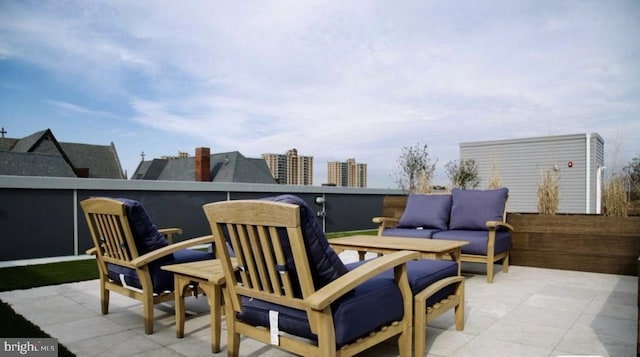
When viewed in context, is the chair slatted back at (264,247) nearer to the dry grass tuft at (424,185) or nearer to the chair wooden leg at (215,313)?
the chair wooden leg at (215,313)

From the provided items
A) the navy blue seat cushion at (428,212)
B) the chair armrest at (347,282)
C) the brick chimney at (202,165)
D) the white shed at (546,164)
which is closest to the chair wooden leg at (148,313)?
the chair armrest at (347,282)

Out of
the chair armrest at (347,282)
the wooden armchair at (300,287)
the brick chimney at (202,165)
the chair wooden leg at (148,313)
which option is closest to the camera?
the chair armrest at (347,282)

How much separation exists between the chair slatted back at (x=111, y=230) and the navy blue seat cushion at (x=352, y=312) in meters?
1.07

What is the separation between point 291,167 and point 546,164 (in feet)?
54.4

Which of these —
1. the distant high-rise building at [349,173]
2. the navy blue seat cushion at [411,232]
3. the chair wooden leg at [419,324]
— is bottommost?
the chair wooden leg at [419,324]

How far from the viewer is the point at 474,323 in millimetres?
2898

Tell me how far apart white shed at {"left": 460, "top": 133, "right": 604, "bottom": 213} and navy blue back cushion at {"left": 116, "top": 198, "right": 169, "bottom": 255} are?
23.0 feet

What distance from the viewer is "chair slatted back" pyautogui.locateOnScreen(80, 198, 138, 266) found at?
8.84 ft

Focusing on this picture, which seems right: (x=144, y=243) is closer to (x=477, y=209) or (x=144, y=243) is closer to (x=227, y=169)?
(x=477, y=209)

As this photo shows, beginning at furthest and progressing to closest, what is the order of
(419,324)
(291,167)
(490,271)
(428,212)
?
(291,167) < (428,212) < (490,271) < (419,324)

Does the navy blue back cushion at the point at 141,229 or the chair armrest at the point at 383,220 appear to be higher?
the navy blue back cushion at the point at 141,229

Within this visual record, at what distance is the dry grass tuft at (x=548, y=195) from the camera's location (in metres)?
5.38

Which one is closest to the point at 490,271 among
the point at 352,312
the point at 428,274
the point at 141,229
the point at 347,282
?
the point at 428,274

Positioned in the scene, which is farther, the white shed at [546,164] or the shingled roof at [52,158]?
the shingled roof at [52,158]
